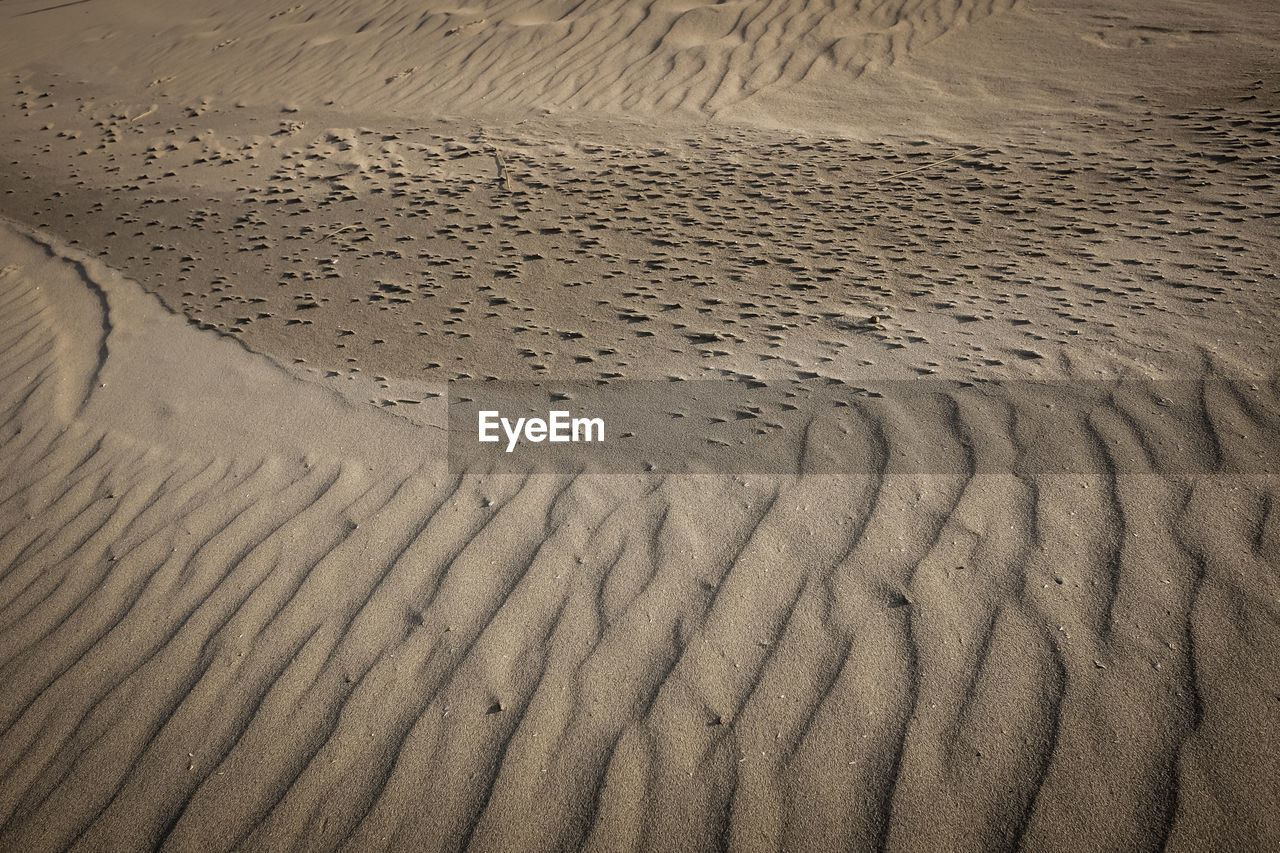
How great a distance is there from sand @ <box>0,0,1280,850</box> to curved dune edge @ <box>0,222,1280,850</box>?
1cm

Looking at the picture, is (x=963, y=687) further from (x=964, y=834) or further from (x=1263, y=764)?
(x=1263, y=764)

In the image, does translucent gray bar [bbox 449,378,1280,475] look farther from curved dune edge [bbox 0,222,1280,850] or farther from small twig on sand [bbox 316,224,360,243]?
small twig on sand [bbox 316,224,360,243]

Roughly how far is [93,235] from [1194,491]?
613 centimetres

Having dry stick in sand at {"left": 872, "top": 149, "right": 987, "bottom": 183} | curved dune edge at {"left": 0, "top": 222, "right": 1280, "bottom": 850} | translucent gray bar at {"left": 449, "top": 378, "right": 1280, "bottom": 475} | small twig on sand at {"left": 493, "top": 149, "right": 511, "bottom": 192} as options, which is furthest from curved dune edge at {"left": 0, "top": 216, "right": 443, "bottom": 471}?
dry stick in sand at {"left": 872, "top": 149, "right": 987, "bottom": 183}

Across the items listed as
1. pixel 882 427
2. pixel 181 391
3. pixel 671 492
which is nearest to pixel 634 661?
pixel 671 492

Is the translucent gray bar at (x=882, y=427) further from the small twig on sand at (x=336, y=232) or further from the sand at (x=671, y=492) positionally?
the small twig on sand at (x=336, y=232)

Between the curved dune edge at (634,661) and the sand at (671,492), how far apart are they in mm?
11

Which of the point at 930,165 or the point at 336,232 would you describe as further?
the point at 930,165

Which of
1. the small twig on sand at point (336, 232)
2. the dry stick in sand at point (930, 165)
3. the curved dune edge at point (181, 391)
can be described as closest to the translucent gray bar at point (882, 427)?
the curved dune edge at point (181, 391)

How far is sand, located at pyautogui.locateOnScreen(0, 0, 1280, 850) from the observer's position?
1.89 metres

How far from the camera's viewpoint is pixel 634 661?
7.08 ft

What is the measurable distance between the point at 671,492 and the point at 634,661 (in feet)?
2.30

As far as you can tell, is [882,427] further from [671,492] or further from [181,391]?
[181,391]

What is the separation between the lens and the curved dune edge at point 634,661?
1815mm
